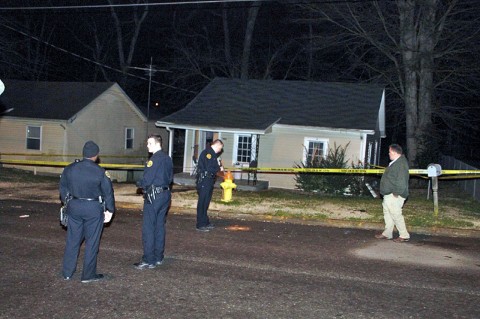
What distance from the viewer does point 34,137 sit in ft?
89.6

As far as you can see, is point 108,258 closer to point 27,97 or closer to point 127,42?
point 27,97

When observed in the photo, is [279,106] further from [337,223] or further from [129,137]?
[337,223]

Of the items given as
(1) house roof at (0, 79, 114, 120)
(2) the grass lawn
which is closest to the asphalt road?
(2) the grass lawn

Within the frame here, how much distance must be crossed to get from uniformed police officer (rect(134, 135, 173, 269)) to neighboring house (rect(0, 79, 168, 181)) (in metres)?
18.1

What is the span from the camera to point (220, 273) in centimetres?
779

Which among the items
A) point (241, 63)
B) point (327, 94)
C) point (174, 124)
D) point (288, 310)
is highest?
point (241, 63)

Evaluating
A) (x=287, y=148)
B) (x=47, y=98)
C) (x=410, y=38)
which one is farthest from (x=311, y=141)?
(x=47, y=98)

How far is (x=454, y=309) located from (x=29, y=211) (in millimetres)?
9276

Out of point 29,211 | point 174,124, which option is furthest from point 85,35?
point 29,211

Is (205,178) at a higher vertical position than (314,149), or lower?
lower

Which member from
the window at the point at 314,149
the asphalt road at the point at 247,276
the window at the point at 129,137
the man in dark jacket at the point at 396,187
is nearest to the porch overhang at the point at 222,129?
the window at the point at 314,149

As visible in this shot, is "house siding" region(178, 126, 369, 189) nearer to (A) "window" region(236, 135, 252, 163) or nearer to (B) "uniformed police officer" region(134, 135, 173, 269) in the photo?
(A) "window" region(236, 135, 252, 163)

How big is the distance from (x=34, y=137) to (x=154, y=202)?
69.5 ft

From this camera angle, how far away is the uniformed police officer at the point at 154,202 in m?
7.88
